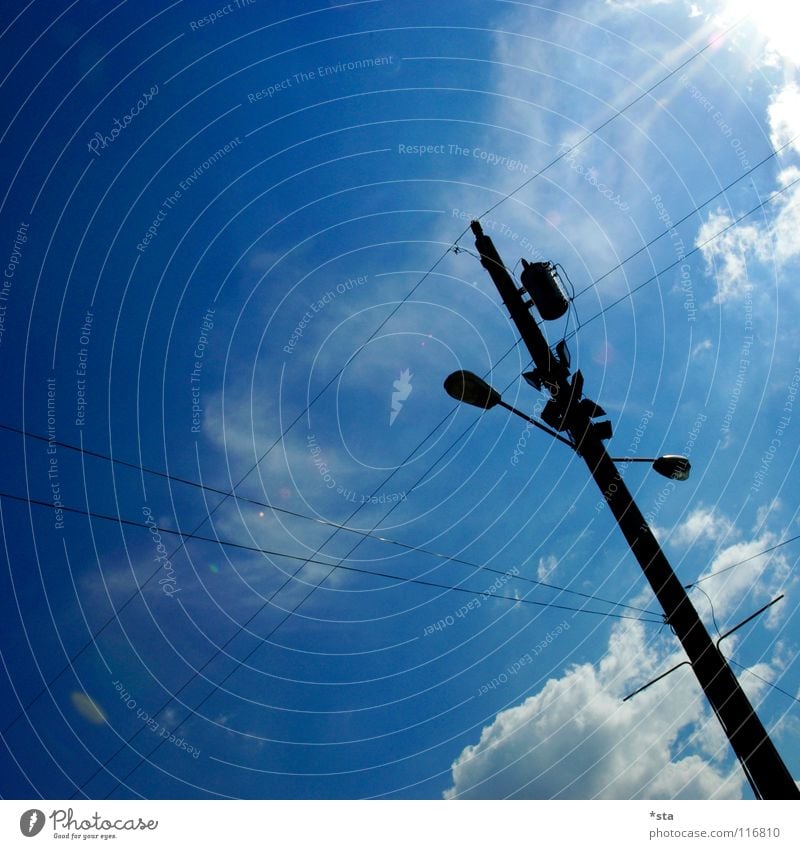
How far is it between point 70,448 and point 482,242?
687 centimetres

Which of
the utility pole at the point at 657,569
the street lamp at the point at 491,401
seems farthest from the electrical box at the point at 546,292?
the street lamp at the point at 491,401

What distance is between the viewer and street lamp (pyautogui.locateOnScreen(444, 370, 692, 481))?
5.30m

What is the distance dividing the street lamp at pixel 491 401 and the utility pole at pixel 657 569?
0.36 m

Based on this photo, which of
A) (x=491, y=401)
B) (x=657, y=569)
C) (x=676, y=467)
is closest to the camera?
(x=657, y=569)

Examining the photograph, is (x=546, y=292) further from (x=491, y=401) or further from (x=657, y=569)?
(x=657, y=569)

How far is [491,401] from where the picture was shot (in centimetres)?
585

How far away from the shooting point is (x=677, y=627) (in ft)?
13.3

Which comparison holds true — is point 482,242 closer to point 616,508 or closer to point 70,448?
point 616,508

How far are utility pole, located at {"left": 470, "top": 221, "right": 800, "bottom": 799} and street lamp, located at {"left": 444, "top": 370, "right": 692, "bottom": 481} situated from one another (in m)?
0.36

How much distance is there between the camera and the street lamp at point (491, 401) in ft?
17.4

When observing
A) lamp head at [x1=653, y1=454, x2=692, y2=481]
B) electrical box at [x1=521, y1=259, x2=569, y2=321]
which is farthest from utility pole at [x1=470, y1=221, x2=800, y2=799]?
lamp head at [x1=653, y1=454, x2=692, y2=481]

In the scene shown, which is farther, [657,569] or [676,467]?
[676,467]

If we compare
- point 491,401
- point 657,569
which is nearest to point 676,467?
point 657,569

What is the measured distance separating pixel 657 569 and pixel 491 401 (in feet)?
8.54
